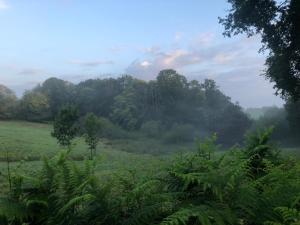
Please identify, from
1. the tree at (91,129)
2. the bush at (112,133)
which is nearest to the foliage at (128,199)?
the tree at (91,129)

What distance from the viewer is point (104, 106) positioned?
351 ft

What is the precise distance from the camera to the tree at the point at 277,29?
28.1 m

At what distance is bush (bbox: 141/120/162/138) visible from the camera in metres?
92.0

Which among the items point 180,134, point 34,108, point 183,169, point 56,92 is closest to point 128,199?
point 183,169

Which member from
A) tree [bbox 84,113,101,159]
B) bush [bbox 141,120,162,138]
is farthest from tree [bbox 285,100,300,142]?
bush [bbox 141,120,162,138]

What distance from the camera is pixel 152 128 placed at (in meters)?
92.4

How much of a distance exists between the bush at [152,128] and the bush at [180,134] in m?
2.21

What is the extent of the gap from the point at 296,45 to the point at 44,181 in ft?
93.9

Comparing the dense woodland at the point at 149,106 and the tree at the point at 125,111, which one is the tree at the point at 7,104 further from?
the tree at the point at 125,111

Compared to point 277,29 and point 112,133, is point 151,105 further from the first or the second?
point 277,29

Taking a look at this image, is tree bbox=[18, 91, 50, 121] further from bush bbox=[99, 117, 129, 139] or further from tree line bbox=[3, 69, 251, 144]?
bush bbox=[99, 117, 129, 139]

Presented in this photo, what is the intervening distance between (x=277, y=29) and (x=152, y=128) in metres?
64.6

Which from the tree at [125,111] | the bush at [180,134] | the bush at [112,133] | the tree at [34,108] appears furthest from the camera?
the tree at [125,111]

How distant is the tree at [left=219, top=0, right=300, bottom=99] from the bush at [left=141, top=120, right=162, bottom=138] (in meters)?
62.1
